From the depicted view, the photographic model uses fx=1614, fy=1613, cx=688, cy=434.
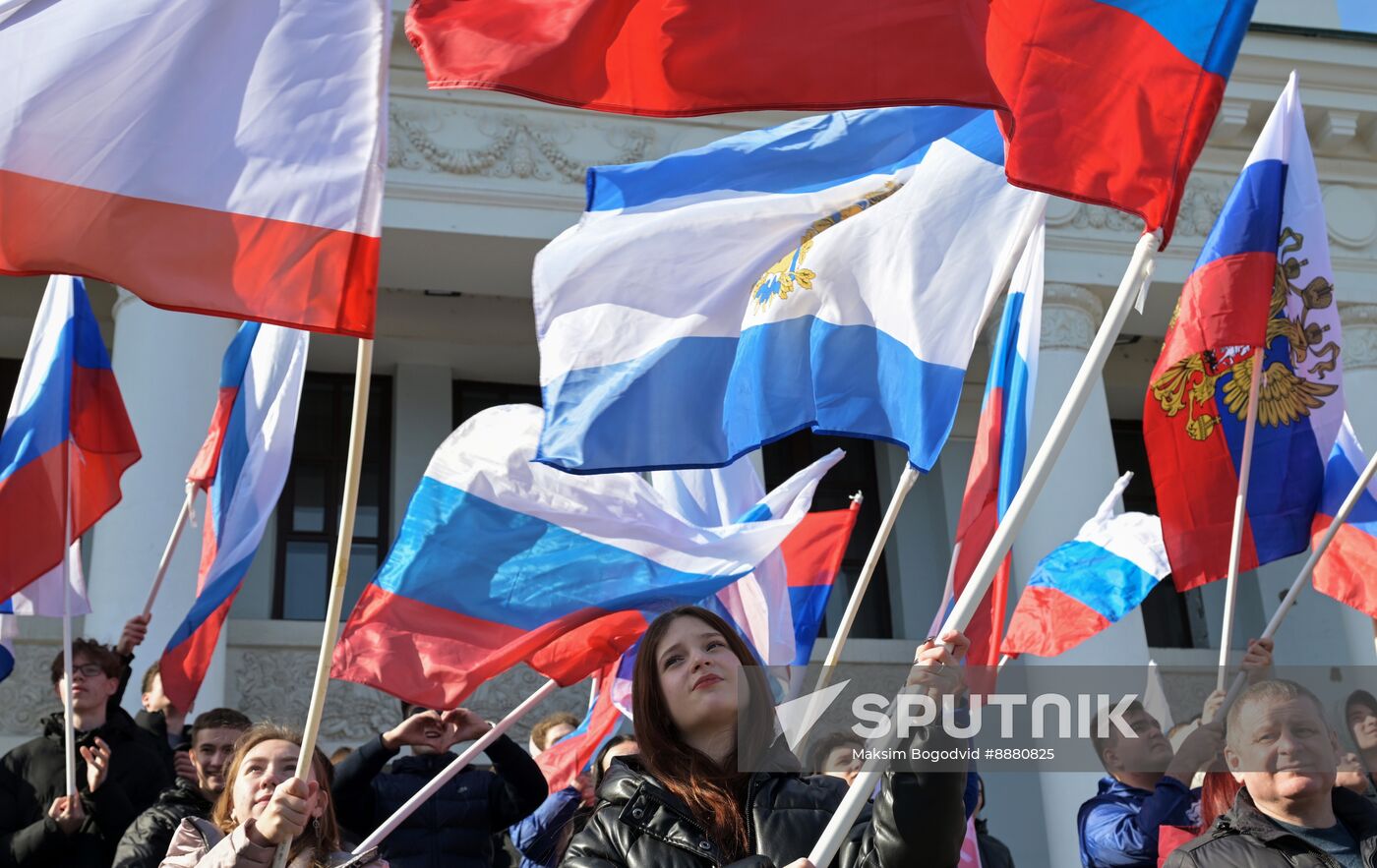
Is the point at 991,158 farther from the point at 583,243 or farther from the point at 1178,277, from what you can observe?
the point at 1178,277

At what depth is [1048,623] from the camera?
731cm

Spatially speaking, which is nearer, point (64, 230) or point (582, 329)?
point (64, 230)

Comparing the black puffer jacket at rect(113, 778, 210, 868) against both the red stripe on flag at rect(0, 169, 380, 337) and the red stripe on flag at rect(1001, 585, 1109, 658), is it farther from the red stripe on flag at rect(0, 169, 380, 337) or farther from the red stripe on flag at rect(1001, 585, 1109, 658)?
the red stripe on flag at rect(1001, 585, 1109, 658)

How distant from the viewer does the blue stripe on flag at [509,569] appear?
213 inches

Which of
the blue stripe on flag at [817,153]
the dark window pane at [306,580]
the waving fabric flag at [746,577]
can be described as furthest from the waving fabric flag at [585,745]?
the dark window pane at [306,580]

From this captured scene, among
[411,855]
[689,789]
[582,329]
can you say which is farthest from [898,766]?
[411,855]

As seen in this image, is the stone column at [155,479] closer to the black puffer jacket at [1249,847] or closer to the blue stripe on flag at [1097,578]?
the blue stripe on flag at [1097,578]

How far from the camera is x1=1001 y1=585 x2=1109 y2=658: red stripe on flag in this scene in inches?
282

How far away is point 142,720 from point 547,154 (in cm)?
748

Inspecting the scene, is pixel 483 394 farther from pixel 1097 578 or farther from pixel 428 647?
pixel 428 647

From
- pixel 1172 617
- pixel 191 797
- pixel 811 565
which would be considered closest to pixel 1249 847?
pixel 191 797

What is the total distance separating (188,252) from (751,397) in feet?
7.11

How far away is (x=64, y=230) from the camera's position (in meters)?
3.42

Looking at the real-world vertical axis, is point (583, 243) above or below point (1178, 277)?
below
